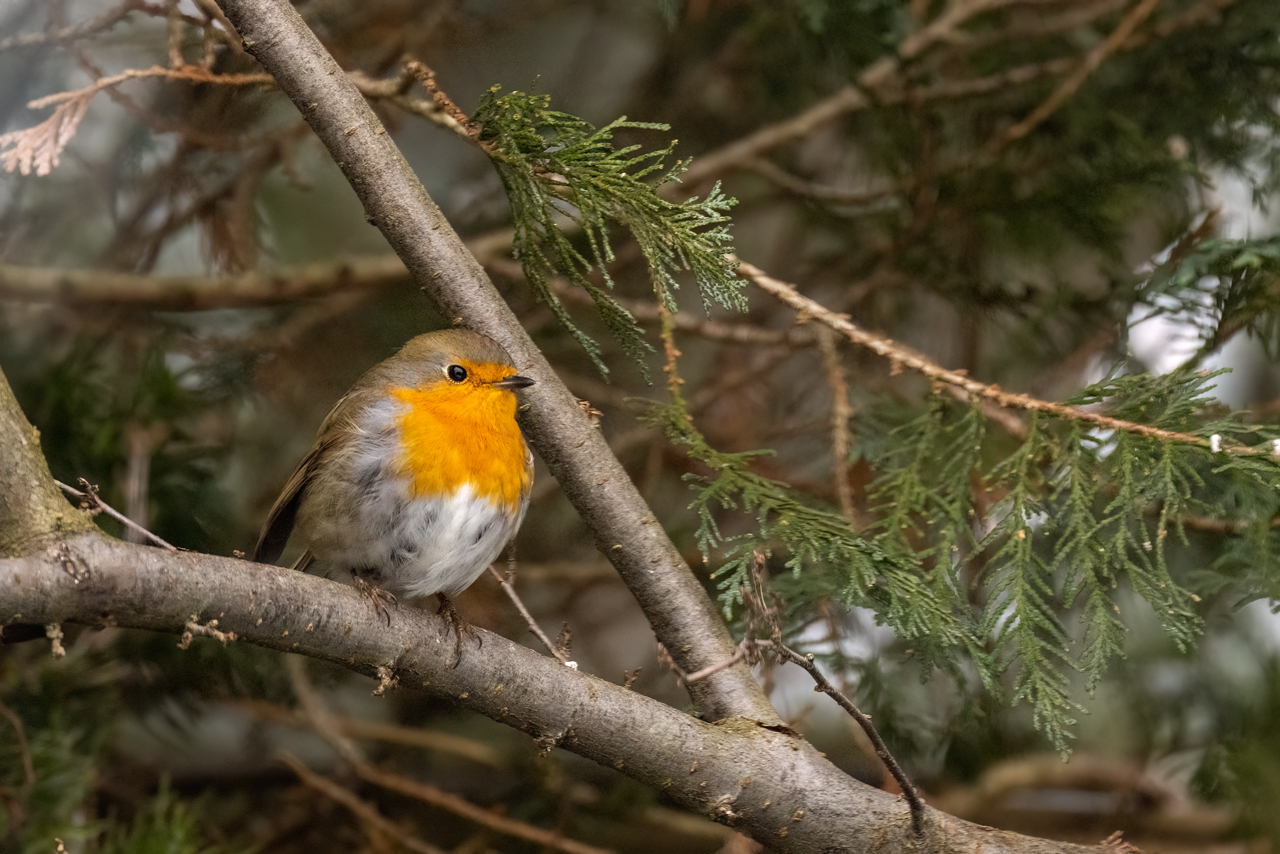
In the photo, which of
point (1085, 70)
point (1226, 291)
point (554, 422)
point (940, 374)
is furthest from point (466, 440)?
point (1085, 70)

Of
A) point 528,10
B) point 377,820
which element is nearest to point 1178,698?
point 377,820

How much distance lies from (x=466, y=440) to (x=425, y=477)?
4.5 inches

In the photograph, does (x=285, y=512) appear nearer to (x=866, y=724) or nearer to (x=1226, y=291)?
(x=866, y=724)

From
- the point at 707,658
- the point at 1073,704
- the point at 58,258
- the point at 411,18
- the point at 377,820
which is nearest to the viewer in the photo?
Answer: the point at 1073,704

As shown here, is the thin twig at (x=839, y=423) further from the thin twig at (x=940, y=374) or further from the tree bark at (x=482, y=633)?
the tree bark at (x=482, y=633)

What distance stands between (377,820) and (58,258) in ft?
7.50

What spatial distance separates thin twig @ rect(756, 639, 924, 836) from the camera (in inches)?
59.3

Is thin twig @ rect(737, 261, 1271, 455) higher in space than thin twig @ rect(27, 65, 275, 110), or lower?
lower

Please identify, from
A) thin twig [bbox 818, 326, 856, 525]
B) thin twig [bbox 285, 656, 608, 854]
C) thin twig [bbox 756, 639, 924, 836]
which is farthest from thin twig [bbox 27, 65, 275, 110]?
thin twig [bbox 285, 656, 608, 854]

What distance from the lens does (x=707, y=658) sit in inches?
74.1

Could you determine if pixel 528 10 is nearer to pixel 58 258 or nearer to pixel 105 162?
pixel 105 162

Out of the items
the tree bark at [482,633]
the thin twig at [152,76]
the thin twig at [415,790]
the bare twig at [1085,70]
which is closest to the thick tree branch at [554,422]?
the tree bark at [482,633]

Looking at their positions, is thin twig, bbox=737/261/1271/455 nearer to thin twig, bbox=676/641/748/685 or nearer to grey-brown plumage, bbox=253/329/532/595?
grey-brown plumage, bbox=253/329/532/595

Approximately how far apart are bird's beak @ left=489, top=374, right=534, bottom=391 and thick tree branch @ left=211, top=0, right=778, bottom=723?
0.07 feet
